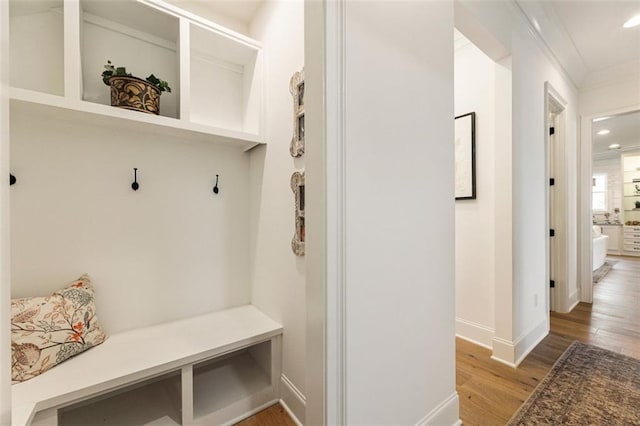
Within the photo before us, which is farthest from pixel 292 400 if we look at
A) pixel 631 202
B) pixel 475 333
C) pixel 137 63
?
pixel 631 202

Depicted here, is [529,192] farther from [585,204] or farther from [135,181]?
[135,181]

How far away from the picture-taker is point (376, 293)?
3.59 ft

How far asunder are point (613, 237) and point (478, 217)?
26.3 ft

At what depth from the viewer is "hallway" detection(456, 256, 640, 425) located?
5.32 feet

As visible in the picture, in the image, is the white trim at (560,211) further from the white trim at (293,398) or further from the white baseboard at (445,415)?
the white trim at (293,398)

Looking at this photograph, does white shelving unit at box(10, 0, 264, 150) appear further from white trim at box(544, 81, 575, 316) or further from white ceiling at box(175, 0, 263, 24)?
white trim at box(544, 81, 575, 316)

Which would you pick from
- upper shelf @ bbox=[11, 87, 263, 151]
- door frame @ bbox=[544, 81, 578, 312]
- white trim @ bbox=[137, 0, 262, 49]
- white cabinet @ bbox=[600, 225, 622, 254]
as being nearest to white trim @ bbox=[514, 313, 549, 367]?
door frame @ bbox=[544, 81, 578, 312]

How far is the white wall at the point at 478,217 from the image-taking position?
2.28m

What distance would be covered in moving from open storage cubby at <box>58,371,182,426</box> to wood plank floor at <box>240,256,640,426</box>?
1.41 ft

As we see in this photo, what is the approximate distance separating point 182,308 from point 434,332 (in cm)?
156

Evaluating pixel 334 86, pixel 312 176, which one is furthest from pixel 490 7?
pixel 312 176

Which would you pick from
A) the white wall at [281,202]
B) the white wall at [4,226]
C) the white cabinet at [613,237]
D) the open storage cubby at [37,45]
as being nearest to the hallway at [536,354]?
the white wall at [281,202]

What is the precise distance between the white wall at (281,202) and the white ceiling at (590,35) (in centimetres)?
177

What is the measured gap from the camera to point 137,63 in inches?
68.1
